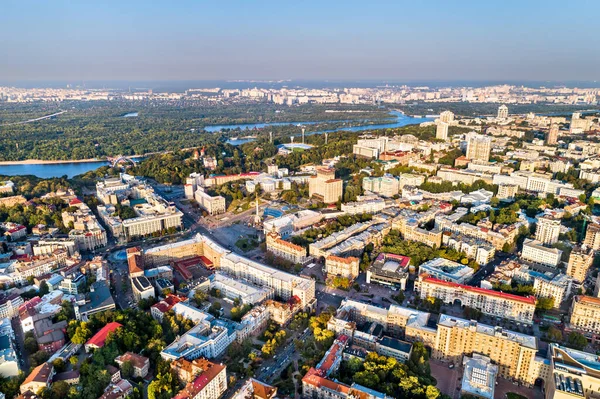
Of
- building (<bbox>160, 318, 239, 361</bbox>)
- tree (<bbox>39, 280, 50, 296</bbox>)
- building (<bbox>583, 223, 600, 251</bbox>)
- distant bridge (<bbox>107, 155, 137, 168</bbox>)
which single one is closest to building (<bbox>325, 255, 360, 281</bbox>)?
building (<bbox>160, 318, 239, 361</bbox>)

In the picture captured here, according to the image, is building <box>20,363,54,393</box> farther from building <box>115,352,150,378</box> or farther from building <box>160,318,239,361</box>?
building <box>160,318,239,361</box>

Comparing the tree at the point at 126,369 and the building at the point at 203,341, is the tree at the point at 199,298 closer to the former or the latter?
the building at the point at 203,341

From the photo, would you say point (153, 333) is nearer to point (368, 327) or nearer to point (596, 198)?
point (368, 327)

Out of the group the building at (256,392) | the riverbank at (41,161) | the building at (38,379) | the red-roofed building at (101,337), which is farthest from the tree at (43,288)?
the riverbank at (41,161)

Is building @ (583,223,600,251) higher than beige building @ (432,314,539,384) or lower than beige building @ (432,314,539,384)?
higher

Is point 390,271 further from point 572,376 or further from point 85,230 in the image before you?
point 85,230

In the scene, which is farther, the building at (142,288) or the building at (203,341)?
the building at (142,288)
